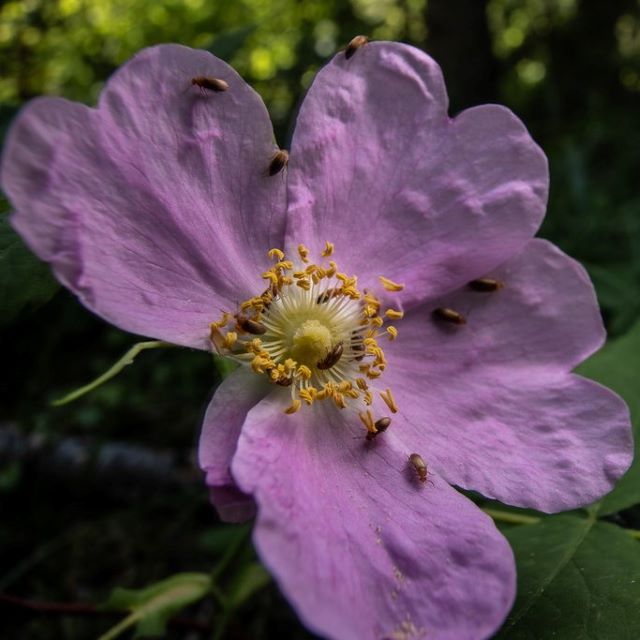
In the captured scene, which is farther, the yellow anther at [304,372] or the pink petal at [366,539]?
the yellow anther at [304,372]

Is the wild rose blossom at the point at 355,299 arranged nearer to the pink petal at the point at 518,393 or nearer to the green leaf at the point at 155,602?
the pink petal at the point at 518,393

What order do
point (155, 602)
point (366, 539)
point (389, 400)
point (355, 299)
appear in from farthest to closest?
point (155, 602)
point (355, 299)
point (389, 400)
point (366, 539)

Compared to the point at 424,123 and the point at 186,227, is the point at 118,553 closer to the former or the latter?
the point at 186,227

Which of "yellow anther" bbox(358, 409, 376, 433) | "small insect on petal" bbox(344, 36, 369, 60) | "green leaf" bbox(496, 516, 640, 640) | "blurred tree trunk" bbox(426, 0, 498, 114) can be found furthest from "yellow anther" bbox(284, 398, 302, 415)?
"blurred tree trunk" bbox(426, 0, 498, 114)

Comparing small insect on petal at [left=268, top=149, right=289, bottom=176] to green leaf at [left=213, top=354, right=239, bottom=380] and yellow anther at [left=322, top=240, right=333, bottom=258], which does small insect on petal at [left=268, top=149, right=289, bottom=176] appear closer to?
yellow anther at [left=322, top=240, right=333, bottom=258]

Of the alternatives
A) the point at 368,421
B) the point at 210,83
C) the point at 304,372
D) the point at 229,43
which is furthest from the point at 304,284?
the point at 229,43

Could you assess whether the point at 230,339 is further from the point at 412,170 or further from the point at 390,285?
the point at 412,170

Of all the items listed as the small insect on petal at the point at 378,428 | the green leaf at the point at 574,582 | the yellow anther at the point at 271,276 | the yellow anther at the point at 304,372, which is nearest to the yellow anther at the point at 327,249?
the yellow anther at the point at 271,276

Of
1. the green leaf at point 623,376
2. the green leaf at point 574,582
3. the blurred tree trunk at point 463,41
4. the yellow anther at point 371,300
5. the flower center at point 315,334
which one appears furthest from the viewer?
the blurred tree trunk at point 463,41
